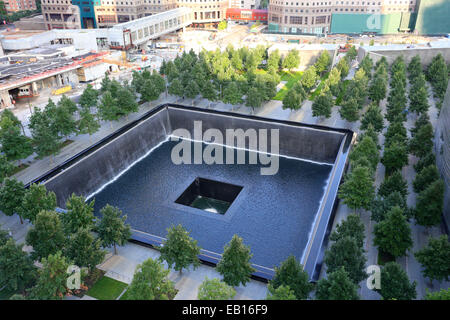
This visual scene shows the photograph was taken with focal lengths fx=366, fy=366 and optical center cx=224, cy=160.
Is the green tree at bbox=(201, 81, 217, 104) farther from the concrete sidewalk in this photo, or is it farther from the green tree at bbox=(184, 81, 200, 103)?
the concrete sidewalk

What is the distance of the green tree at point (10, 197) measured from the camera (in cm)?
3588

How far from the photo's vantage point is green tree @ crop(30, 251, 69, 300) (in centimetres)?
2606

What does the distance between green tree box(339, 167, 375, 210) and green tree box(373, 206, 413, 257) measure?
5.32m

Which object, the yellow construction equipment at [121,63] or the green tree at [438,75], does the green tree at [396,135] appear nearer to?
the green tree at [438,75]

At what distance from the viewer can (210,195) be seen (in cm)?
5166

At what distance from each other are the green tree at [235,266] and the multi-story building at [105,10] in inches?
4916

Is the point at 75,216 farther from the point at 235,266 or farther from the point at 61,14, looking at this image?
→ the point at 61,14

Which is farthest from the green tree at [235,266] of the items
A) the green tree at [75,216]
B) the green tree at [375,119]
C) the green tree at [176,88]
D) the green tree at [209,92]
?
the green tree at [176,88]

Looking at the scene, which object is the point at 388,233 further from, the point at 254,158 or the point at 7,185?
the point at 7,185

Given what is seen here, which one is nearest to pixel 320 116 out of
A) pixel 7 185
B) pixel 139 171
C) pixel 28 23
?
pixel 139 171

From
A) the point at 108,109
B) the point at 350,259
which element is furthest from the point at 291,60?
the point at 350,259

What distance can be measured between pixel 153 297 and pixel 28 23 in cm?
14644
